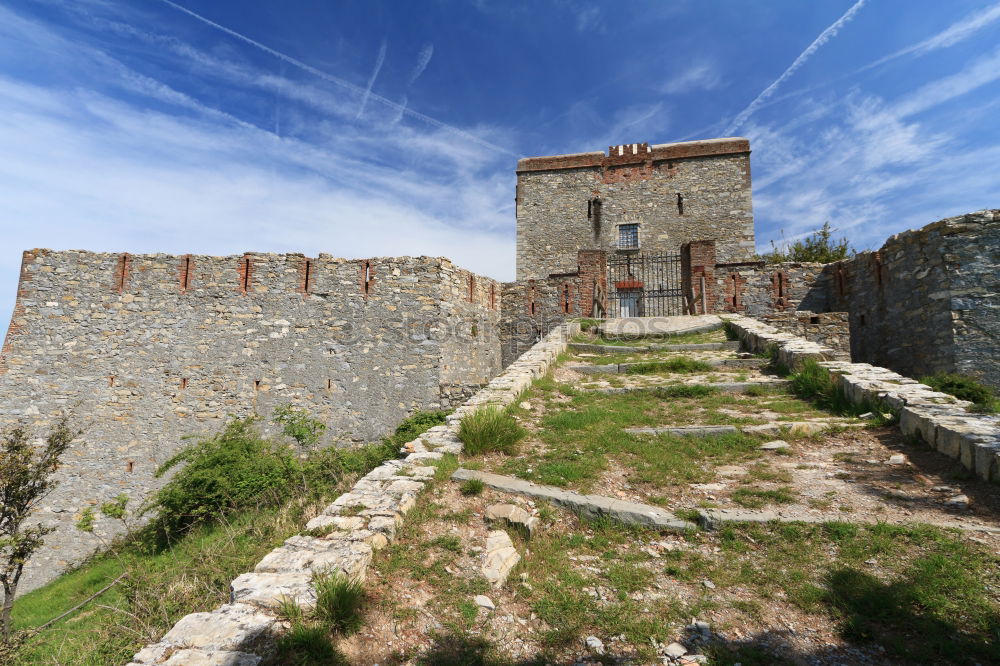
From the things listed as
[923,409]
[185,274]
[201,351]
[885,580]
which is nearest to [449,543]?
[885,580]

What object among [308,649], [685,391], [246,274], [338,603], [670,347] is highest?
[246,274]

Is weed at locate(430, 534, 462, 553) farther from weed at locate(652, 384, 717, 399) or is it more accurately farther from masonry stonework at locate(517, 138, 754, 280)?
masonry stonework at locate(517, 138, 754, 280)

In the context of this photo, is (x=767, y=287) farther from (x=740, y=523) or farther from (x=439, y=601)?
(x=439, y=601)

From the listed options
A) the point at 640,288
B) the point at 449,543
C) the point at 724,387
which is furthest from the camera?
the point at 640,288

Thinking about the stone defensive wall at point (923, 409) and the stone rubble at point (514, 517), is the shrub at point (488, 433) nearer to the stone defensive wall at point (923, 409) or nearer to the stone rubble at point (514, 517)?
the stone rubble at point (514, 517)

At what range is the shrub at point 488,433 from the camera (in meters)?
5.32

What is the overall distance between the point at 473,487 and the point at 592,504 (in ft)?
3.52

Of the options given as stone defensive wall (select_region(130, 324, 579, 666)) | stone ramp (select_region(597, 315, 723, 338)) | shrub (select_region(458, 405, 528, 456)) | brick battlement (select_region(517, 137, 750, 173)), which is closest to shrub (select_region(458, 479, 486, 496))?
stone defensive wall (select_region(130, 324, 579, 666))

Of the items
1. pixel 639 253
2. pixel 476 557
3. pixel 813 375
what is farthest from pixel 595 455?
pixel 639 253

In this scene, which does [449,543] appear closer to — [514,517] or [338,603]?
[514,517]

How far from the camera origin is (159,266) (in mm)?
12383

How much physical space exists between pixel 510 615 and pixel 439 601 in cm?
47

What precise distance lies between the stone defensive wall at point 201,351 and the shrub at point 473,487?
7.42m

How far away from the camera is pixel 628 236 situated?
21828 mm
